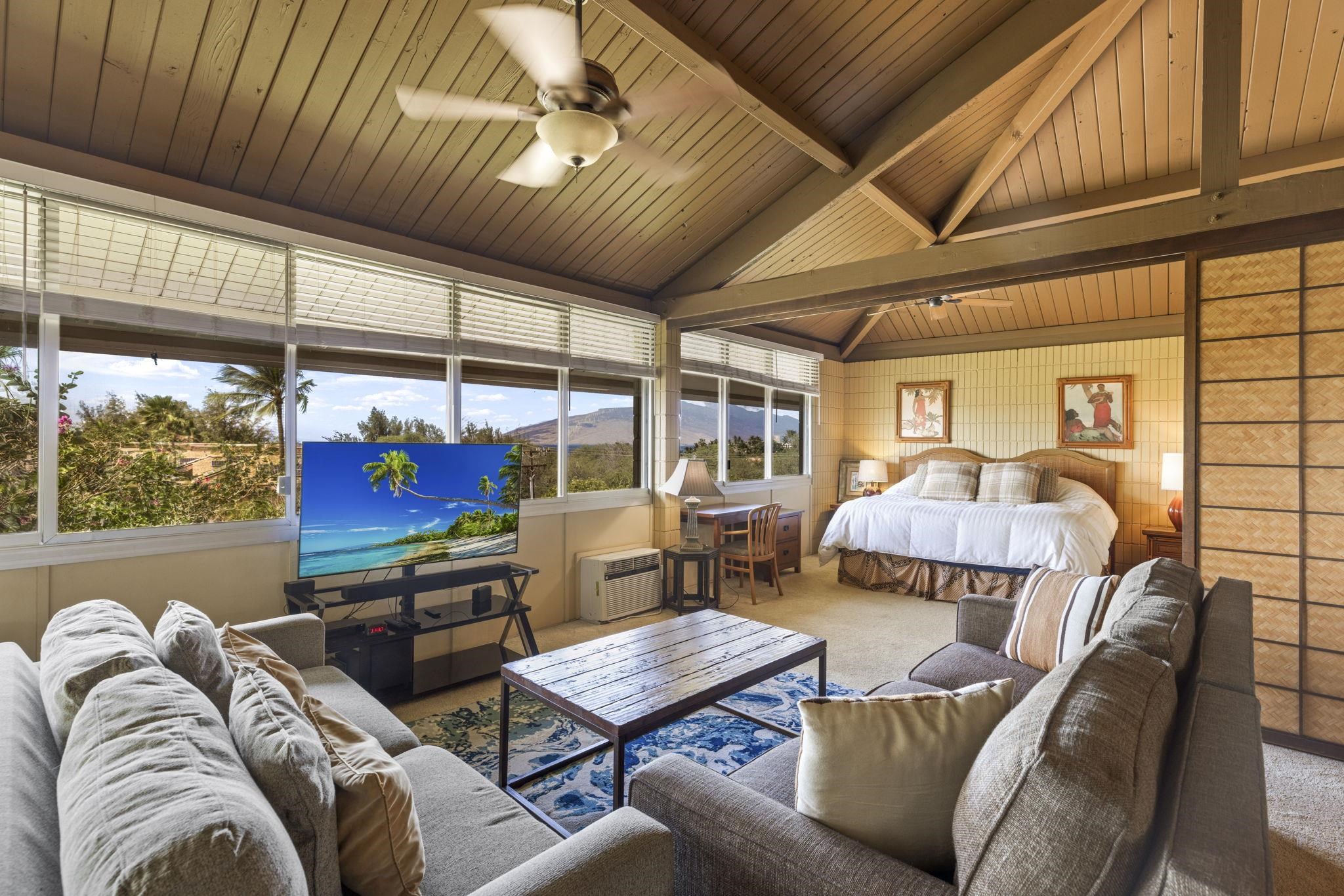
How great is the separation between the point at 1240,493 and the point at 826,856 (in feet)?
9.88

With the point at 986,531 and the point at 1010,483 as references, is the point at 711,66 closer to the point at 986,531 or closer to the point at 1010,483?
the point at 986,531

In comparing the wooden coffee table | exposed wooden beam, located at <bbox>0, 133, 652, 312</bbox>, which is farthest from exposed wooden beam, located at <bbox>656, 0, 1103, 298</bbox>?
the wooden coffee table

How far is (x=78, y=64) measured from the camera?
2.41 metres

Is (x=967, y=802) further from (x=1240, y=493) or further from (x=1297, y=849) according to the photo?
(x=1240, y=493)

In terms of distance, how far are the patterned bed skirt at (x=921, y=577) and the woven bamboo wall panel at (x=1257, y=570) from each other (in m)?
1.97

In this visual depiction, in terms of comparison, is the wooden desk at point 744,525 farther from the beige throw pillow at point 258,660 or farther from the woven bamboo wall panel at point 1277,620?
the beige throw pillow at point 258,660

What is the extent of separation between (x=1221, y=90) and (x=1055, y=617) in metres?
2.45

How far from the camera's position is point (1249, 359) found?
291cm

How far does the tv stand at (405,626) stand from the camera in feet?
10.1

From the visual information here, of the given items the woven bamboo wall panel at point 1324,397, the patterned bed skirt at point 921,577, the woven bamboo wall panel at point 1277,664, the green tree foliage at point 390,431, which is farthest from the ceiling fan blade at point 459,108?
the patterned bed skirt at point 921,577

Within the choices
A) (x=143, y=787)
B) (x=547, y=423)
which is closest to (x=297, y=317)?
(x=547, y=423)

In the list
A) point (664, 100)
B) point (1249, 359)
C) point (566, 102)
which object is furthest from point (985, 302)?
point (566, 102)

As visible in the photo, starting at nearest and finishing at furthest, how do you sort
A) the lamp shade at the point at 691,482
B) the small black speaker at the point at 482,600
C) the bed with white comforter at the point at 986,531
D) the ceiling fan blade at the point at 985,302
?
the small black speaker at the point at 482,600 → the bed with white comforter at the point at 986,531 → the lamp shade at the point at 691,482 → the ceiling fan blade at the point at 985,302

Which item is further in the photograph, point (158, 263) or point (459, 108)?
point (158, 263)
